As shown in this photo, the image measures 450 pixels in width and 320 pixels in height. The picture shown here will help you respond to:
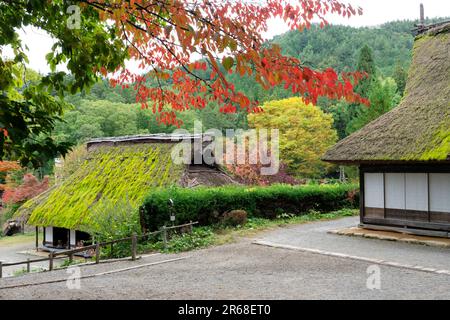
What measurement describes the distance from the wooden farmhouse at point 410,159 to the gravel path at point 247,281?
12.0ft

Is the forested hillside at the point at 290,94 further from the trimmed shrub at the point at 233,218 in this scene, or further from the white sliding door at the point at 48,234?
the trimmed shrub at the point at 233,218

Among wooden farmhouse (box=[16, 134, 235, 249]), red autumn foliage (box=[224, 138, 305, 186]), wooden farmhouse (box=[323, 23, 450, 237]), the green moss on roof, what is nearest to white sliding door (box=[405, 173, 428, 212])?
wooden farmhouse (box=[323, 23, 450, 237])

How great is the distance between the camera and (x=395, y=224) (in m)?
12.2

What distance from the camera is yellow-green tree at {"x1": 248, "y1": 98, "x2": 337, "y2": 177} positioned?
31.1 m

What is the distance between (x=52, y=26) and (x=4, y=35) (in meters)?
0.63

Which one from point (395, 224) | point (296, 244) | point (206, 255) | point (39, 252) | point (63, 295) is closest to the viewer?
point (63, 295)

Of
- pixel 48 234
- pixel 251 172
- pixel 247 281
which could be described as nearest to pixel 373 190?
pixel 247 281

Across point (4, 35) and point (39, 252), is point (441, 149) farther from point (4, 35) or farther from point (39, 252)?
point (39, 252)

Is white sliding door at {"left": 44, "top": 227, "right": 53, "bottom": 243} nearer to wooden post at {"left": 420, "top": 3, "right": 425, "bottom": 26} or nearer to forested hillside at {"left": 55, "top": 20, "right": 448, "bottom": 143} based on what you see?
forested hillside at {"left": 55, "top": 20, "right": 448, "bottom": 143}

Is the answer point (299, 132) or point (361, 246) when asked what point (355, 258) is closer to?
point (361, 246)

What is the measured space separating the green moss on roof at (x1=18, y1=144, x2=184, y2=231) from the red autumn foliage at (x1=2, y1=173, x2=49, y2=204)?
929 centimetres

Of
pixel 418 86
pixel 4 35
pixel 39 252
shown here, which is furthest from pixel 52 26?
pixel 39 252

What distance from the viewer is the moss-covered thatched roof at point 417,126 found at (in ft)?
35.9

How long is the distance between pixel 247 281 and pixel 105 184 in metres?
12.1
